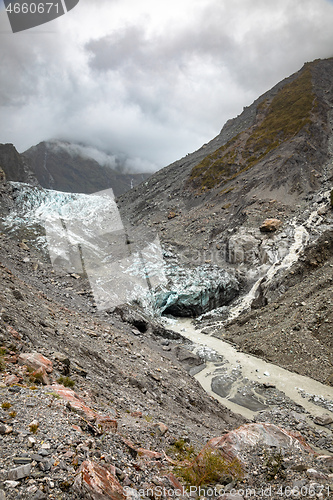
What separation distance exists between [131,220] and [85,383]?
233 feet

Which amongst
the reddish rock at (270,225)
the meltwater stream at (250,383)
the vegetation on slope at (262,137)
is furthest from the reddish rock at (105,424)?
the vegetation on slope at (262,137)

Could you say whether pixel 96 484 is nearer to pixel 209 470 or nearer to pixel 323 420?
pixel 209 470

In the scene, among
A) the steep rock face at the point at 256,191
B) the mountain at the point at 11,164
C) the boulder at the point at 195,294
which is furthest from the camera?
the mountain at the point at 11,164

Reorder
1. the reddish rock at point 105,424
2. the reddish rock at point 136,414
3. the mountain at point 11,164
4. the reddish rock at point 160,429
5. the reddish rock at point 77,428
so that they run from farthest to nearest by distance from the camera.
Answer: the mountain at point 11,164
the reddish rock at point 136,414
the reddish rock at point 160,429
the reddish rock at point 105,424
the reddish rock at point 77,428

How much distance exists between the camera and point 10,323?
9.72 metres

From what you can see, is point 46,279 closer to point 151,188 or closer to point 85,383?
point 85,383

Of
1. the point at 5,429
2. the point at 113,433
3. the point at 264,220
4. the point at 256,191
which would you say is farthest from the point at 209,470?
the point at 256,191

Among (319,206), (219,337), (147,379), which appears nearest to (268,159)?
(319,206)

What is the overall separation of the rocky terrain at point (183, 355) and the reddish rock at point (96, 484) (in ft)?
0.07

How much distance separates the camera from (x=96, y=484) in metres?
4.54

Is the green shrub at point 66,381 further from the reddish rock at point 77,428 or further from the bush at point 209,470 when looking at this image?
the bush at point 209,470

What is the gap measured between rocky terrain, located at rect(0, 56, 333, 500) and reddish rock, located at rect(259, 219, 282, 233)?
0.50ft

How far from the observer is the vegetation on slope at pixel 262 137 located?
73312mm

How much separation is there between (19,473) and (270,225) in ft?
150
